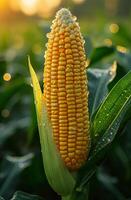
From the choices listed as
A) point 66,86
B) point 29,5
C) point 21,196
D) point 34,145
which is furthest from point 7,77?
point 29,5

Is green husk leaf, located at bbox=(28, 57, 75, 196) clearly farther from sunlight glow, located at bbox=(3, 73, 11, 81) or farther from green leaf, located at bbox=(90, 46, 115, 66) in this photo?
sunlight glow, located at bbox=(3, 73, 11, 81)

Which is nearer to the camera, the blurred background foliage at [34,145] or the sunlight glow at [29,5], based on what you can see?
the blurred background foliage at [34,145]

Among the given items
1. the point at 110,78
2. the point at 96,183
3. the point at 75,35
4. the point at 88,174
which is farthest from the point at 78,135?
the point at 96,183

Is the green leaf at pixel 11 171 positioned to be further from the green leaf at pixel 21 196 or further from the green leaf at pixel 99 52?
the green leaf at pixel 21 196

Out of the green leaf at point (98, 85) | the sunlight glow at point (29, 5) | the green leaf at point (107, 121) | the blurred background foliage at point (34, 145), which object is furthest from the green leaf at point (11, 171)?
the sunlight glow at point (29, 5)

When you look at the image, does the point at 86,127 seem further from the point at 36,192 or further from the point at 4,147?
the point at 4,147
